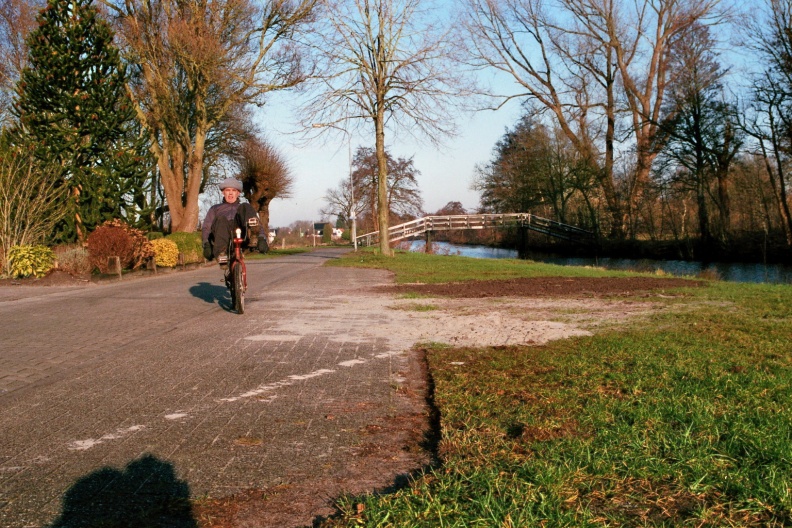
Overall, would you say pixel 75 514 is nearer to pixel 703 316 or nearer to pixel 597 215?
pixel 703 316

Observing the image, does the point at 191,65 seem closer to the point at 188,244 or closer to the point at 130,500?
the point at 188,244

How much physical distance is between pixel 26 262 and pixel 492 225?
3512 cm

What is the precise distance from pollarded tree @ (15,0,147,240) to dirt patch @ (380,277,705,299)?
31.9 feet

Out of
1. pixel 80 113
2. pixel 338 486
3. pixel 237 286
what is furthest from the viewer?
pixel 80 113

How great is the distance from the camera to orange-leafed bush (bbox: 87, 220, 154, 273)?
1816 centimetres

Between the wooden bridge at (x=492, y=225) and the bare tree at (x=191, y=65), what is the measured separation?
18.6 metres

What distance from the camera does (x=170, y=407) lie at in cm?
509

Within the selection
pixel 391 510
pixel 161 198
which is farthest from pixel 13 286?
pixel 161 198

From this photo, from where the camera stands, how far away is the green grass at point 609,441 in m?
2.95

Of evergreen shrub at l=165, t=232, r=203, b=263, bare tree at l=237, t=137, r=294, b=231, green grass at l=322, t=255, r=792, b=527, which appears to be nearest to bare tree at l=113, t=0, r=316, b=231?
evergreen shrub at l=165, t=232, r=203, b=263

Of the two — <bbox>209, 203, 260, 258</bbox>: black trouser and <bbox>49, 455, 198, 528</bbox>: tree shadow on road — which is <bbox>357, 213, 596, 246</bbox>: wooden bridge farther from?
<bbox>49, 455, 198, 528</bbox>: tree shadow on road

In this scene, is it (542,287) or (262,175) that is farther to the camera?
→ (262,175)

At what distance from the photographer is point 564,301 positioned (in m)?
12.4

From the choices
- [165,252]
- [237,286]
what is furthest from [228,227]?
[165,252]
